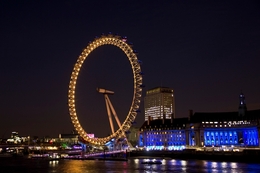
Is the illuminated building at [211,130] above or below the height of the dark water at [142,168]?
above

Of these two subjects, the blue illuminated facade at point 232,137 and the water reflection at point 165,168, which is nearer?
the water reflection at point 165,168

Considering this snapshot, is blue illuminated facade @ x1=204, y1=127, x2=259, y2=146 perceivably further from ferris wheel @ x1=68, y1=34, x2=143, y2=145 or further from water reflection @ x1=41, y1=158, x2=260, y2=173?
ferris wheel @ x1=68, y1=34, x2=143, y2=145

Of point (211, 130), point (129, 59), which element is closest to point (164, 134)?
point (211, 130)

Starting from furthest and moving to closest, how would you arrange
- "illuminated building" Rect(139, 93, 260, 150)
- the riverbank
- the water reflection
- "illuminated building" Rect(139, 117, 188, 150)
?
"illuminated building" Rect(139, 117, 188, 150) < "illuminated building" Rect(139, 93, 260, 150) < the riverbank < the water reflection

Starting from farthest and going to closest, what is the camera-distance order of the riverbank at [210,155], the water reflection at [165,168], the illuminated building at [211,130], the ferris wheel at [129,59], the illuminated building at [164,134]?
the illuminated building at [164,134], the illuminated building at [211,130], the riverbank at [210,155], the ferris wheel at [129,59], the water reflection at [165,168]

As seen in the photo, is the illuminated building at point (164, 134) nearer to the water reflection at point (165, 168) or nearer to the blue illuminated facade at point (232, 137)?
the blue illuminated facade at point (232, 137)

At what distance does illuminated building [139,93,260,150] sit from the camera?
101625 millimetres

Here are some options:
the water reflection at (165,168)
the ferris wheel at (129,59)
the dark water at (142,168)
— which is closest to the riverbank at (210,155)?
the dark water at (142,168)

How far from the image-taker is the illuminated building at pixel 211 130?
101625 mm

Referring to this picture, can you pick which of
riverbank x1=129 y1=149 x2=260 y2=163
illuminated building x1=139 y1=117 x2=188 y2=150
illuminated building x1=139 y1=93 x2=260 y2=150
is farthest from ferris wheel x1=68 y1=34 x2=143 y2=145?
illuminated building x1=139 y1=117 x2=188 y2=150

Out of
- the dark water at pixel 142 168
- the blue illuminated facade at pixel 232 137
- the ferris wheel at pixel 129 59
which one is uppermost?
the ferris wheel at pixel 129 59

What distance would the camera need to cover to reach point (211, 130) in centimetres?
10831

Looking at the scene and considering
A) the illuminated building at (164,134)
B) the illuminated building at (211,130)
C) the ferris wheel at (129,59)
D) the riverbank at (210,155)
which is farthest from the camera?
the illuminated building at (164,134)

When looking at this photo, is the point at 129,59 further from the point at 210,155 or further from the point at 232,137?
the point at 232,137
